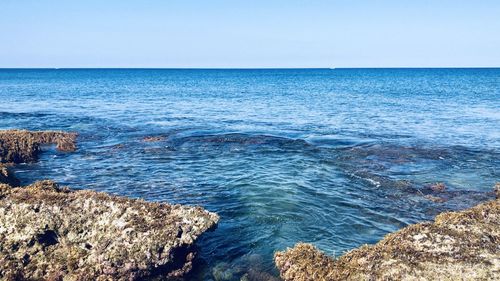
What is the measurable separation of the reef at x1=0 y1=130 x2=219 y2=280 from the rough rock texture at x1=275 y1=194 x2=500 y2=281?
11.5ft

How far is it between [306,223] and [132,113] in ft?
148

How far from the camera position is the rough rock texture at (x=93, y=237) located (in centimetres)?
1298

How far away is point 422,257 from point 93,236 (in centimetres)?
1045

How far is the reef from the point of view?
13.0 metres

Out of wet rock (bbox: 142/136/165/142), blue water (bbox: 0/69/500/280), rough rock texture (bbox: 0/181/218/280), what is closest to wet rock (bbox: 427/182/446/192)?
blue water (bbox: 0/69/500/280)

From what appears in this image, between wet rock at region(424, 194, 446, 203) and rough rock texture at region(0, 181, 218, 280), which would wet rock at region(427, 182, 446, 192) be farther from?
rough rock texture at region(0, 181, 218, 280)

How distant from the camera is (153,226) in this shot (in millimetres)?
13781

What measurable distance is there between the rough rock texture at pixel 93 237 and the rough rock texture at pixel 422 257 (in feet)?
11.9

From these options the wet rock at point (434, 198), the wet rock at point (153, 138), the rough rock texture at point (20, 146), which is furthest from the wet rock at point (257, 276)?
the wet rock at point (153, 138)

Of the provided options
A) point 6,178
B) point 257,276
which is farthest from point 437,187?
point 6,178

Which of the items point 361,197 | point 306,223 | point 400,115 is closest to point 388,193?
point 361,197

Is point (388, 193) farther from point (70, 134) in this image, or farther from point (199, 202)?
point (70, 134)

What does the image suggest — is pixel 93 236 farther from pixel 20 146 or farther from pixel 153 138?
pixel 153 138

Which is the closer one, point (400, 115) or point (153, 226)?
point (153, 226)
